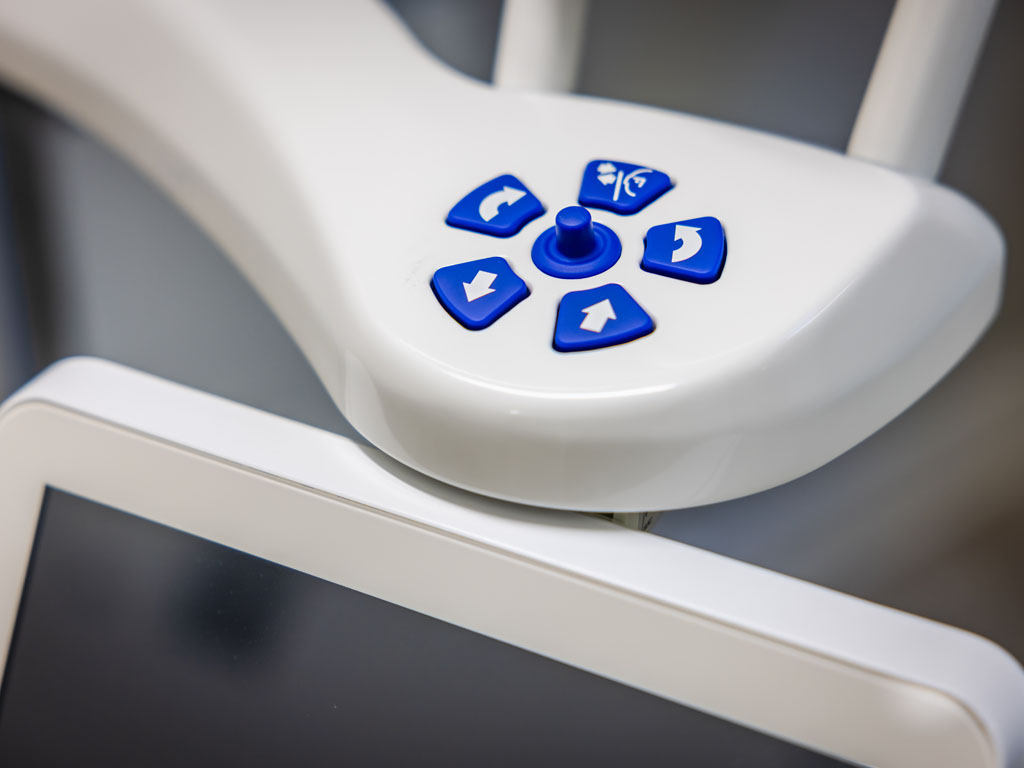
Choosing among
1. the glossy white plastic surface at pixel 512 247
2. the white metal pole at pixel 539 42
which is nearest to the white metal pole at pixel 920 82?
the glossy white plastic surface at pixel 512 247

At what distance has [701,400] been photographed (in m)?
0.22

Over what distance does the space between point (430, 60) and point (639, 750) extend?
0.88ft

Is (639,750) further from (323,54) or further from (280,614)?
(323,54)

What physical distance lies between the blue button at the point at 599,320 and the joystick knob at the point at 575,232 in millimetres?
16

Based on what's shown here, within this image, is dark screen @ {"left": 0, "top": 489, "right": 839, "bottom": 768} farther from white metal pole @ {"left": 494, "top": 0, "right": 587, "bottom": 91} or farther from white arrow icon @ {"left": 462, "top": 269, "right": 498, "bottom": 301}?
white metal pole @ {"left": 494, "top": 0, "right": 587, "bottom": 91}

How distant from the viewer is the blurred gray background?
35 cm

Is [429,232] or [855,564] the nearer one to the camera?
[429,232]

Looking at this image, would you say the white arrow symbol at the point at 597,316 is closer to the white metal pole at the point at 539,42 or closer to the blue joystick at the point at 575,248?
the blue joystick at the point at 575,248

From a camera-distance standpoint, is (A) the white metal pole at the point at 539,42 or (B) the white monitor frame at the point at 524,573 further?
(A) the white metal pole at the point at 539,42

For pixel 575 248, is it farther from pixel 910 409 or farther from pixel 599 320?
pixel 910 409

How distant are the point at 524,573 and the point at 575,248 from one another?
0.32 ft

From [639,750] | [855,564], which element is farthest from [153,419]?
[855,564]

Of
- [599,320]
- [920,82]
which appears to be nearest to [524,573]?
[599,320]

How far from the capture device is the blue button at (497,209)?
0.27 meters
